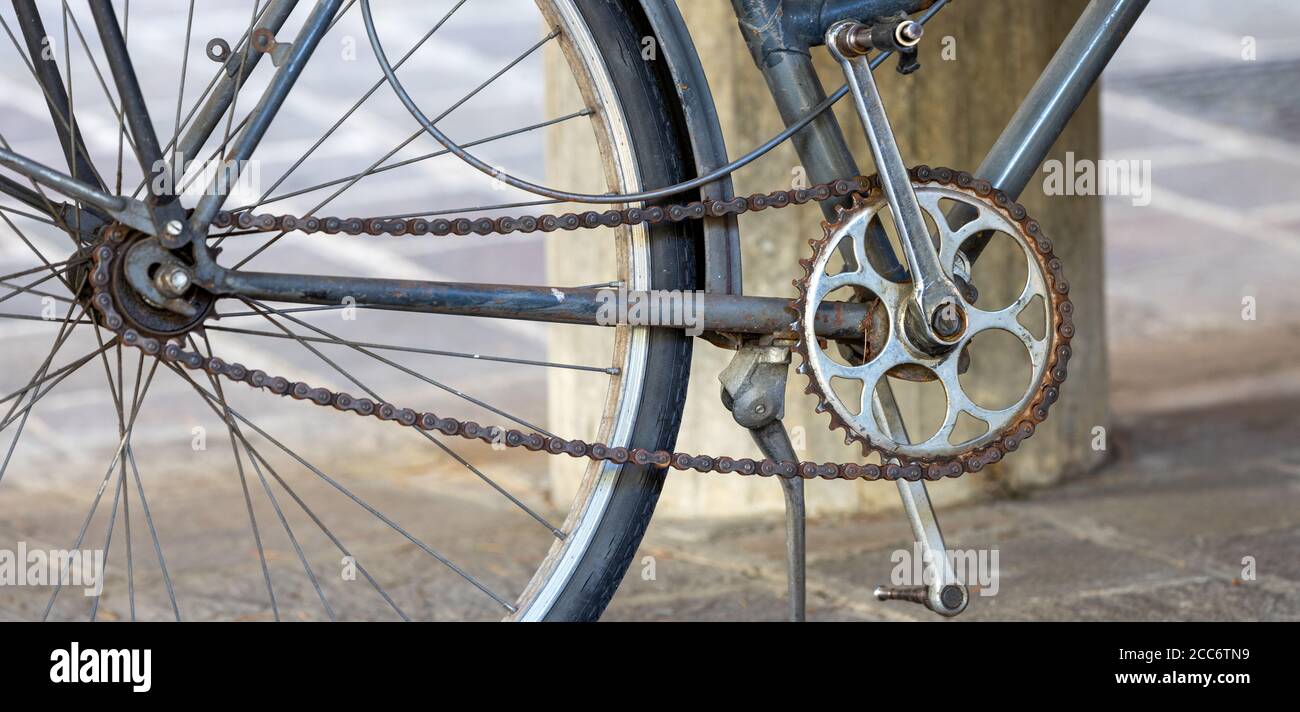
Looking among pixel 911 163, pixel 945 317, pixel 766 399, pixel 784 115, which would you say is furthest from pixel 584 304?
pixel 911 163

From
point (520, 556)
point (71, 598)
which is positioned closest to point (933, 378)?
point (520, 556)

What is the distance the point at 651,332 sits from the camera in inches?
88.3

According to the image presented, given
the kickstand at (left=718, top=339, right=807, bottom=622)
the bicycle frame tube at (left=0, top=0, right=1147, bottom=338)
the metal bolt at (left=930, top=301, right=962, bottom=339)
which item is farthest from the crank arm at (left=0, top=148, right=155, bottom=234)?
the metal bolt at (left=930, top=301, right=962, bottom=339)

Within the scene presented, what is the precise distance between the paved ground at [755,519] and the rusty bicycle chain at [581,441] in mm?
445

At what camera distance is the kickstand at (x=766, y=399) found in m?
2.27

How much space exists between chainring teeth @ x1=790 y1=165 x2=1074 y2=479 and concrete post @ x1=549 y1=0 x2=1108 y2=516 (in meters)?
1.32

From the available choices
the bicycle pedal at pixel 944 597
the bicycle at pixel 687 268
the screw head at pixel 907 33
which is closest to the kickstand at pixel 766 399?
the bicycle at pixel 687 268

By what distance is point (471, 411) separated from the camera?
4887mm

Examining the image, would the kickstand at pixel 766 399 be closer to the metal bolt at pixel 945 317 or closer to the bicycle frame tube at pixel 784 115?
the bicycle frame tube at pixel 784 115

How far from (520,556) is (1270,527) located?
Answer: 5.99ft

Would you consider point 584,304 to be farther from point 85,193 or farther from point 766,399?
point 85,193

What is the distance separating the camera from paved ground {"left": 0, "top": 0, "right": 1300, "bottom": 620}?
3.12 m
